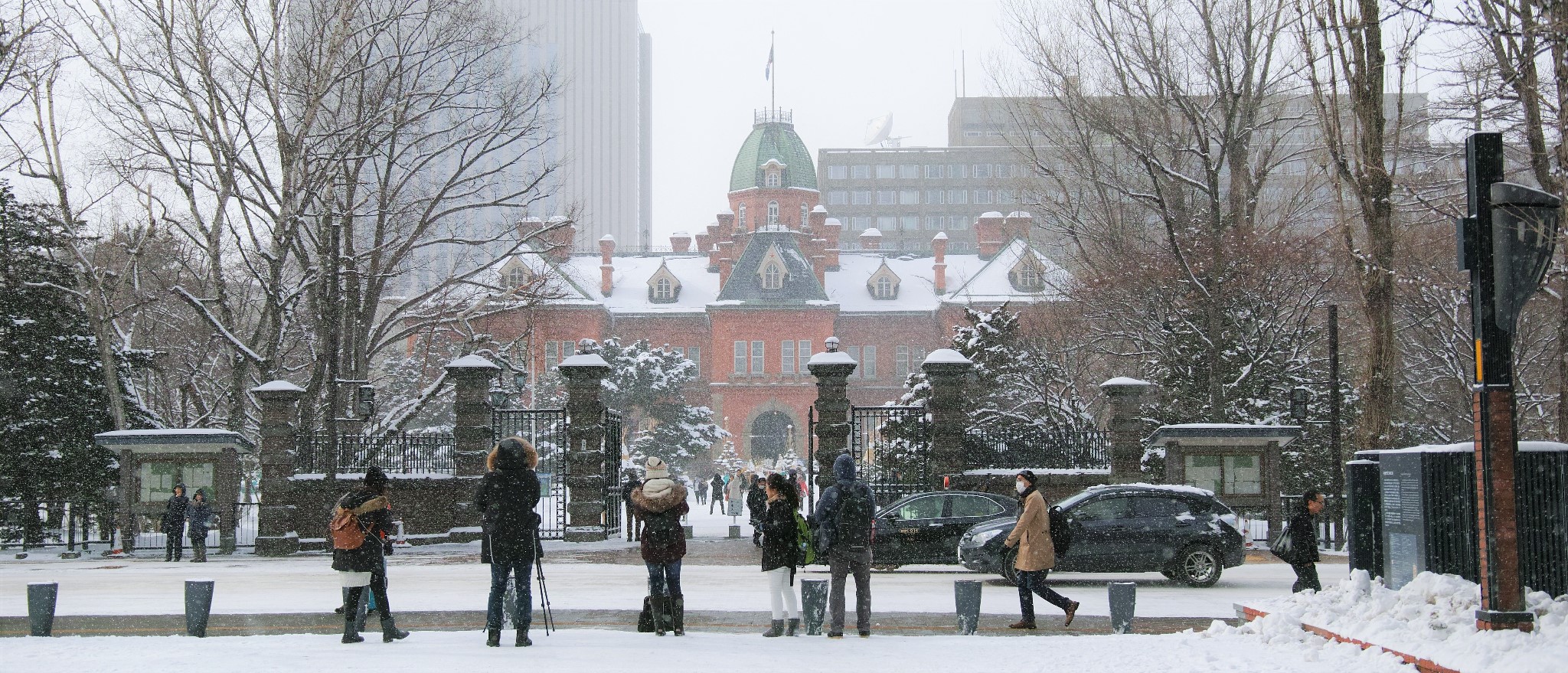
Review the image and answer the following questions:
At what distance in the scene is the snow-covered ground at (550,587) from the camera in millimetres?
15281

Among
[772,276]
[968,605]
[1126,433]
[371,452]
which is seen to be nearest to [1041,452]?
[1126,433]

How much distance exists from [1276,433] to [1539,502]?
14629 millimetres

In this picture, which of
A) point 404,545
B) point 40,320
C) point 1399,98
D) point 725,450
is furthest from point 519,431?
point 725,450

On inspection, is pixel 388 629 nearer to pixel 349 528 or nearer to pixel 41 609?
pixel 349 528

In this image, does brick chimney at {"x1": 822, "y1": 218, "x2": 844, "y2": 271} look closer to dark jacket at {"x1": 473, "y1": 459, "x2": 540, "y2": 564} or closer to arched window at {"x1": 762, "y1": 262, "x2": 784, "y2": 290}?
arched window at {"x1": 762, "y1": 262, "x2": 784, "y2": 290}

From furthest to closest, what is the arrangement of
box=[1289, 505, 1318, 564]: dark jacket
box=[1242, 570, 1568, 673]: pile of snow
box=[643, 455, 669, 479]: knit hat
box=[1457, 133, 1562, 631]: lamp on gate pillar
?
box=[1289, 505, 1318, 564]: dark jacket, box=[643, 455, 669, 479]: knit hat, box=[1457, 133, 1562, 631]: lamp on gate pillar, box=[1242, 570, 1568, 673]: pile of snow

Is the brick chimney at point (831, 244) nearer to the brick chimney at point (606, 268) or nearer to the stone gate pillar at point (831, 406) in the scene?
the brick chimney at point (606, 268)

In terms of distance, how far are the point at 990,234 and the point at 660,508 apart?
71.9m

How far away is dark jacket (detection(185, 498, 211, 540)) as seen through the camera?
24.3 metres

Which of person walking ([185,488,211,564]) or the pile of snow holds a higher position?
the pile of snow

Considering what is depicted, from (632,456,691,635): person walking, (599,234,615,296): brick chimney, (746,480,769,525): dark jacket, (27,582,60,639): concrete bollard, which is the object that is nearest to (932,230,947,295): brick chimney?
(599,234,615,296): brick chimney

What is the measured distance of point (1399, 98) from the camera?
59.7 ft

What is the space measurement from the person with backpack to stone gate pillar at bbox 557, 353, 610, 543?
14.9 metres

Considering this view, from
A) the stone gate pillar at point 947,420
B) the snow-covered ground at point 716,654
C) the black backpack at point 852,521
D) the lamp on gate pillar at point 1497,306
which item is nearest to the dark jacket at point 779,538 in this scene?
the black backpack at point 852,521
